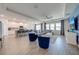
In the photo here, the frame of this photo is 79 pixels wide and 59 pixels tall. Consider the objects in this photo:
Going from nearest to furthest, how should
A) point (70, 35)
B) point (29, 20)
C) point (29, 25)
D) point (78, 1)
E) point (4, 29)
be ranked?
point (78, 1) → point (4, 29) → point (70, 35) → point (29, 25) → point (29, 20)

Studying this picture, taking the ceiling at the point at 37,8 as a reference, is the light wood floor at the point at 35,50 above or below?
below

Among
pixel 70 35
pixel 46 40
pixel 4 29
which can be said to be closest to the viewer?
pixel 4 29

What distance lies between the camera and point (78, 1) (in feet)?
9.64

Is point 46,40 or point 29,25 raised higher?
point 29,25

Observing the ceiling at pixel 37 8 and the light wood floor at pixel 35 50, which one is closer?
the light wood floor at pixel 35 50

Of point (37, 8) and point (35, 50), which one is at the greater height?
point (37, 8)

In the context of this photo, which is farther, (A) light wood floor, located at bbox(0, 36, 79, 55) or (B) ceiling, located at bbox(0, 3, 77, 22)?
(B) ceiling, located at bbox(0, 3, 77, 22)

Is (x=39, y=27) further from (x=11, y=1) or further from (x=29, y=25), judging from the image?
(x=11, y=1)

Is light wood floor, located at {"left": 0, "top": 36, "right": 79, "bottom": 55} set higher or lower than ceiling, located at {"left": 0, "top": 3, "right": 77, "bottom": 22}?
lower

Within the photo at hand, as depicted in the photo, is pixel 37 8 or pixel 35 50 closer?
pixel 35 50
